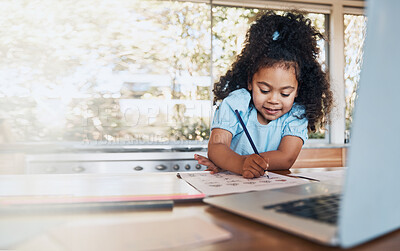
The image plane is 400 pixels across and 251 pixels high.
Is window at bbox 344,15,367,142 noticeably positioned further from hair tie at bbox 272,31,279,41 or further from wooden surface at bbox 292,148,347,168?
hair tie at bbox 272,31,279,41

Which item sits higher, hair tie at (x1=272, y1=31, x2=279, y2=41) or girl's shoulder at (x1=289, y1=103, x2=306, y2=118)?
hair tie at (x1=272, y1=31, x2=279, y2=41)

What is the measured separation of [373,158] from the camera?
0.26 metres

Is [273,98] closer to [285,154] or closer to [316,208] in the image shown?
[285,154]

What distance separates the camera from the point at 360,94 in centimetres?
24

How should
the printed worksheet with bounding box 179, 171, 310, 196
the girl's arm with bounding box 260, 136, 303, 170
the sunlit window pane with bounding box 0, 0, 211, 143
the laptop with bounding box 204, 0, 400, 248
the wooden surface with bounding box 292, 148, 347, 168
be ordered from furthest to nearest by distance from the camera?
the wooden surface with bounding box 292, 148, 347, 168 < the sunlit window pane with bounding box 0, 0, 211, 143 < the girl's arm with bounding box 260, 136, 303, 170 < the printed worksheet with bounding box 179, 171, 310, 196 < the laptop with bounding box 204, 0, 400, 248

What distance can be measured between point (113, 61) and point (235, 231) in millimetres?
2232

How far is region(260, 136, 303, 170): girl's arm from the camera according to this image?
1.06 m

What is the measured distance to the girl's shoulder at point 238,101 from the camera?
1.18m

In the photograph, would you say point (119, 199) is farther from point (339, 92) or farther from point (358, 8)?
point (358, 8)

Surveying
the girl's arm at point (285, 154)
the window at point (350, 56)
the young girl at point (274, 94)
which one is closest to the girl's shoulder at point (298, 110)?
the young girl at point (274, 94)

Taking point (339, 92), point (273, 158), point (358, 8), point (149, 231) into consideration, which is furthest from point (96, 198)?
point (358, 8)

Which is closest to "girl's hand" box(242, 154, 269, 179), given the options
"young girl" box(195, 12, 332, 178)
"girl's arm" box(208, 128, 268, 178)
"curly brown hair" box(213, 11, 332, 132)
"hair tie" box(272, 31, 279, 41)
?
"girl's arm" box(208, 128, 268, 178)

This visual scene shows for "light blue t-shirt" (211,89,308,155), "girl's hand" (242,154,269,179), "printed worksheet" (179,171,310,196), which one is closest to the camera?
"printed worksheet" (179,171,310,196)

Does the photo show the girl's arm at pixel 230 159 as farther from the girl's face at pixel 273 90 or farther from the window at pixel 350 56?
the window at pixel 350 56
